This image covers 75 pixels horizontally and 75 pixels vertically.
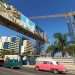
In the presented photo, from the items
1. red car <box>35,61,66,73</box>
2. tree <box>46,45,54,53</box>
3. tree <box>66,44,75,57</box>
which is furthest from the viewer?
tree <box>46,45,54,53</box>

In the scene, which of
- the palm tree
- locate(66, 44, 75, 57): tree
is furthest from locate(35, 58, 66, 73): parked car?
the palm tree

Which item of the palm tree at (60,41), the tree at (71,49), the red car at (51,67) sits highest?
the palm tree at (60,41)

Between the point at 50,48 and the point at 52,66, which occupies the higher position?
the point at 50,48

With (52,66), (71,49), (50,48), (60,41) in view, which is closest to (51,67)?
(52,66)

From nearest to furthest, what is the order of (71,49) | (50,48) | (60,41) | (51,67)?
1. (51,67)
2. (71,49)
3. (50,48)
4. (60,41)

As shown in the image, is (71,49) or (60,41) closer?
(71,49)

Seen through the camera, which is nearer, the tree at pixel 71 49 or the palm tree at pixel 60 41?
the tree at pixel 71 49

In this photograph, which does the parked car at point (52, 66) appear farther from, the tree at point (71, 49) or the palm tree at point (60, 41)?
the palm tree at point (60, 41)

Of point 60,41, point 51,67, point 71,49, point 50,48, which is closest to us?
point 51,67

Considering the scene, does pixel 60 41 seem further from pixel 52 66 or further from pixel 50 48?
pixel 52 66

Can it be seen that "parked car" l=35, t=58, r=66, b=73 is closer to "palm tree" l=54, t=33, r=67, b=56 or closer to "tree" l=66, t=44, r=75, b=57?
"tree" l=66, t=44, r=75, b=57

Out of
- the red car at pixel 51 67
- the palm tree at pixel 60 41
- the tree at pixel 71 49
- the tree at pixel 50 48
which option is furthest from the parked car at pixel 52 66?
the tree at pixel 50 48

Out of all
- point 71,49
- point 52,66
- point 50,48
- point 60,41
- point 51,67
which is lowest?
point 51,67

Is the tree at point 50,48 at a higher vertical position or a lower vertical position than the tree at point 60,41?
lower
